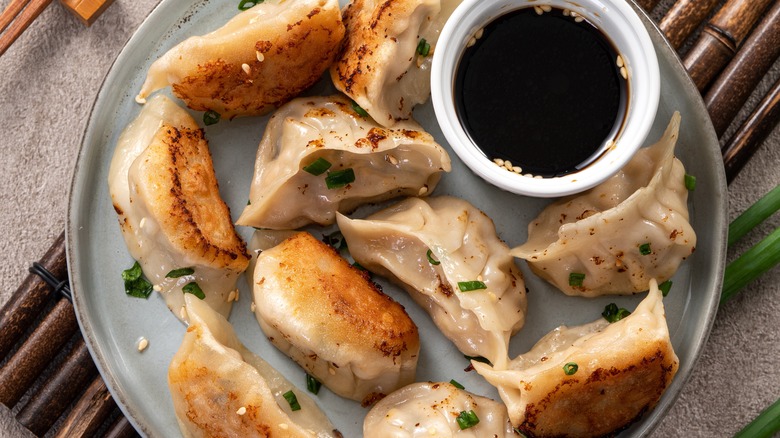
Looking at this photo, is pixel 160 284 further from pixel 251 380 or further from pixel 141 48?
pixel 141 48

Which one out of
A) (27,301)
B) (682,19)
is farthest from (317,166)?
(682,19)

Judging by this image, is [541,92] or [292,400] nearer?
[541,92]

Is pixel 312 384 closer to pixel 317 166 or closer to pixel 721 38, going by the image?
pixel 317 166

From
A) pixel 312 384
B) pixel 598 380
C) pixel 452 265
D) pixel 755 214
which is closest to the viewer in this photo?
pixel 598 380

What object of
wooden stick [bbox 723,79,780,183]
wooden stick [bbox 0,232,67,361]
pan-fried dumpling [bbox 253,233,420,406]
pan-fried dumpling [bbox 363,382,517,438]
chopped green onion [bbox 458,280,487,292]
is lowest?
wooden stick [bbox 0,232,67,361]

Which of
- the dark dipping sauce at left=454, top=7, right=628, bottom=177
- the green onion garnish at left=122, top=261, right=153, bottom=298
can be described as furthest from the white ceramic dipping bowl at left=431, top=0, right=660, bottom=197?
the green onion garnish at left=122, top=261, right=153, bottom=298

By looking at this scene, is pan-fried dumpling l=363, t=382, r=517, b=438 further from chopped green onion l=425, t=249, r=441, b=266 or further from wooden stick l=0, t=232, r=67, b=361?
wooden stick l=0, t=232, r=67, b=361

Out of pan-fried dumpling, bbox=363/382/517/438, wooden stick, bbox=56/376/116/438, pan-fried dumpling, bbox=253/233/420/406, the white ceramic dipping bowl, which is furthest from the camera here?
wooden stick, bbox=56/376/116/438
